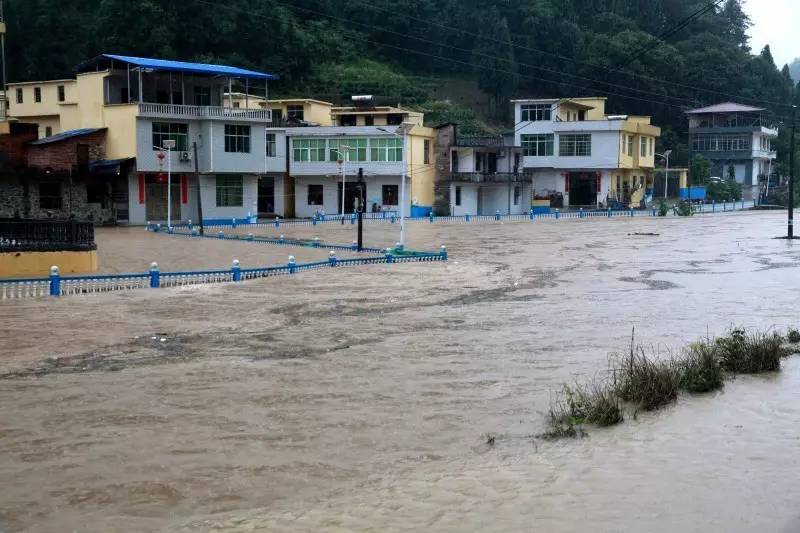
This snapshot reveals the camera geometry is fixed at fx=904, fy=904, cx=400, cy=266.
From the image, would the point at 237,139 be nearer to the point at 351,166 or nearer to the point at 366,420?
the point at 351,166

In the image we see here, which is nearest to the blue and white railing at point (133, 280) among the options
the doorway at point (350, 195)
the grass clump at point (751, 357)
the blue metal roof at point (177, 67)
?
the grass clump at point (751, 357)

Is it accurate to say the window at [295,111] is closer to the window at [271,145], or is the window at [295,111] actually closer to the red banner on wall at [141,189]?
the window at [271,145]

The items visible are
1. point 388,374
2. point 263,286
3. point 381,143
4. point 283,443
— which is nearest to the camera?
point 283,443

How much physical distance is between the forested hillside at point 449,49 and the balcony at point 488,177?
18.7 meters

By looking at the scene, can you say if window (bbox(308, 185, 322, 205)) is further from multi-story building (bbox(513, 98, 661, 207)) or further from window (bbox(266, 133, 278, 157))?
multi-story building (bbox(513, 98, 661, 207))

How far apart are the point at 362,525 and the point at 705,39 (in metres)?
98.6

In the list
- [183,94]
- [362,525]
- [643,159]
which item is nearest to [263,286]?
[362,525]

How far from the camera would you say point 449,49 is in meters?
A: 95.9

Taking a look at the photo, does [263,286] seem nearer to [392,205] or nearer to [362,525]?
[362,525]

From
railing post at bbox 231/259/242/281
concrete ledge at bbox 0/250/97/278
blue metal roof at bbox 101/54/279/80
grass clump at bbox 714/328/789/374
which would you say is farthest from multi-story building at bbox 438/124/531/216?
grass clump at bbox 714/328/789/374

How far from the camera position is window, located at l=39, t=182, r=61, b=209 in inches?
1934

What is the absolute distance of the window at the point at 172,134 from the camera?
5122cm

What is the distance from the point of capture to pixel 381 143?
62.8m

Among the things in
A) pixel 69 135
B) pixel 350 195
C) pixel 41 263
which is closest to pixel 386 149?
pixel 350 195
